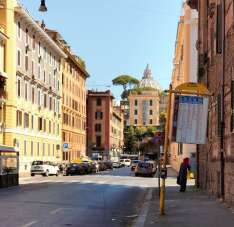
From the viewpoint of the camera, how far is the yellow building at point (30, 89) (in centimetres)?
6134

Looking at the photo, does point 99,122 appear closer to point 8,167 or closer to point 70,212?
point 8,167

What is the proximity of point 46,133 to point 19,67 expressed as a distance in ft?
52.6

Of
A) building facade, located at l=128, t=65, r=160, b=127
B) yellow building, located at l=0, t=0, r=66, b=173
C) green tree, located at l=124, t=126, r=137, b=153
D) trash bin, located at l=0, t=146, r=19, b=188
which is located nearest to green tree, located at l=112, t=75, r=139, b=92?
building facade, located at l=128, t=65, r=160, b=127

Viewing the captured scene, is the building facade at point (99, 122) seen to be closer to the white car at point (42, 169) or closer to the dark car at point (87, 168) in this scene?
the dark car at point (87, 168)

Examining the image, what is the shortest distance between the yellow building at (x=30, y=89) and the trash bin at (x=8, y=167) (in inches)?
1008

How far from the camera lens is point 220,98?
20859 millimetres

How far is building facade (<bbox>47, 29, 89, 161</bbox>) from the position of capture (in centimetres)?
9275

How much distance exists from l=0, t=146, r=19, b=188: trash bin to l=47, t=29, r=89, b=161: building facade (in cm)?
4945

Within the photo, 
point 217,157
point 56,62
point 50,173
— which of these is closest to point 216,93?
point 217,157

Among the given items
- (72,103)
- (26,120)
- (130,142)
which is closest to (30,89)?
(26,120)

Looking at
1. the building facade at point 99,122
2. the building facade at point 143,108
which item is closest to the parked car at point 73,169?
the building facade at point 99,122

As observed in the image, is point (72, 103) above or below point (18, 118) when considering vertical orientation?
above

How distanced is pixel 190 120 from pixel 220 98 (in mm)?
5458

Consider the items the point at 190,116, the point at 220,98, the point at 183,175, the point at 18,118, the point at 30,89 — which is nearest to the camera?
the point at 190,116
